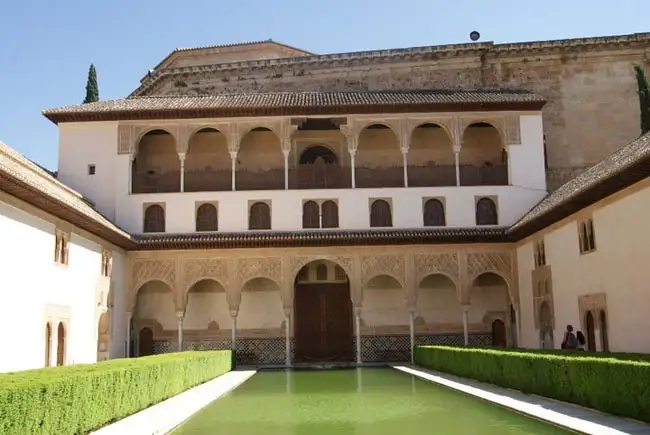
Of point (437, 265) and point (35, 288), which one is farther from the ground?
point (437, 265)

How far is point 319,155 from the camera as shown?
2825 cm

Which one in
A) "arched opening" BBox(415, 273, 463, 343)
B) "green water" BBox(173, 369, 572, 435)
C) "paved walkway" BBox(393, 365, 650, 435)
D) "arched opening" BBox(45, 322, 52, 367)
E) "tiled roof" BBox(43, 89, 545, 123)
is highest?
"tiled roof" BBox(43, 89, 545, 123)

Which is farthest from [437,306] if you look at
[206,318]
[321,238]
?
[206,318]

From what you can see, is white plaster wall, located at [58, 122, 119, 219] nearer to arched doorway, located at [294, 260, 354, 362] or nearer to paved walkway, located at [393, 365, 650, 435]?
arched doorway, located at [294, 260, 354, 362]

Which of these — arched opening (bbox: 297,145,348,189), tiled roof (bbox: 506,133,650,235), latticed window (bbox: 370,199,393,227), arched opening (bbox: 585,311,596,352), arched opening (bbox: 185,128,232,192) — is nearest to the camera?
tiled roof (bbox: 506,133,650,235)

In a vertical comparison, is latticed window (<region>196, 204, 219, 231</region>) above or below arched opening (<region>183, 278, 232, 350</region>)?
above

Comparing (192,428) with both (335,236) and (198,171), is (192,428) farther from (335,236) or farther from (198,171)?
(198,171)

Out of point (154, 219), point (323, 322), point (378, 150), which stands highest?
point (378, 150)

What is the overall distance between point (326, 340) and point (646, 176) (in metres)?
14.9

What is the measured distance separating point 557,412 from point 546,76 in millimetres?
24782

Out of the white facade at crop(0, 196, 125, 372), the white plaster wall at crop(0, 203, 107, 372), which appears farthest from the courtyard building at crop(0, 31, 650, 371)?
the white plaster wall at crop(0, 203, 107, 372)

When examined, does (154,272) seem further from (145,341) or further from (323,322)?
(323,322)

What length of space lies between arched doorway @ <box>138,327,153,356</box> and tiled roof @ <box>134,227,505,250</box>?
364cm

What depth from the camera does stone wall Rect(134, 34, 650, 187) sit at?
104 feet
